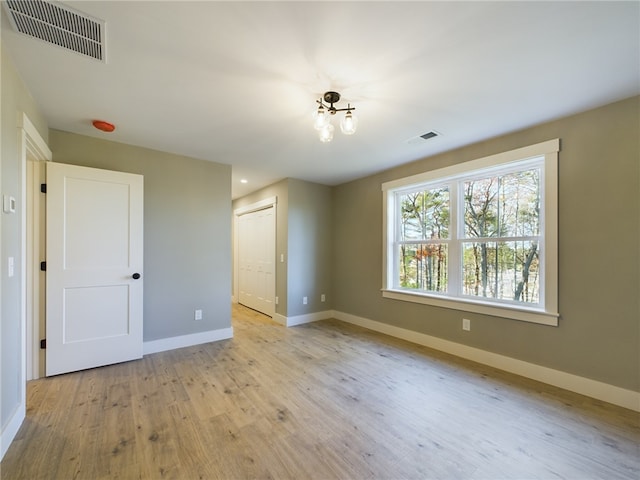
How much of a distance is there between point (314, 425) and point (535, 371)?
2.15 metres

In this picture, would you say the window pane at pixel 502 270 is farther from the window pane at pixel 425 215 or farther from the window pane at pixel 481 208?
the window pane at pixel 425 215

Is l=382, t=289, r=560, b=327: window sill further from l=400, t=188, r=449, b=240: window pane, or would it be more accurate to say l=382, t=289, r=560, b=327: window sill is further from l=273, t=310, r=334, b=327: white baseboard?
l=273, t=310, r=334, b=327: white baseboard

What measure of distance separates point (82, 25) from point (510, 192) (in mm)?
3627

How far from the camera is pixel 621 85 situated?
2000 millimetres

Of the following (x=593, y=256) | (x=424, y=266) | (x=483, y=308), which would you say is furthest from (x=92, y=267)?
(x=593, y=256)

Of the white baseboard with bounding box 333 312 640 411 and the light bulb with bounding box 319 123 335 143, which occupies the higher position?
the light bulb with bounding box 319 123 335 143

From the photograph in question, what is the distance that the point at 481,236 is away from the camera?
Result: 3.13 metres

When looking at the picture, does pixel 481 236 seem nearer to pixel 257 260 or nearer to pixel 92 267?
Result: pixel 257 260

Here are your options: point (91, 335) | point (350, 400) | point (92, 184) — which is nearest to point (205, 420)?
point (350, 400)

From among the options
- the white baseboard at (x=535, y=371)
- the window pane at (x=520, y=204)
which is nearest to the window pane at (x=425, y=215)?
the window pane at (x=520, y=204)

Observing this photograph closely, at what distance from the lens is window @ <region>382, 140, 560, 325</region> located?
2.63 metres

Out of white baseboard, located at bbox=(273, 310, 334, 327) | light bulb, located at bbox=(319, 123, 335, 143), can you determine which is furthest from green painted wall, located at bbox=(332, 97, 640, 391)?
white baseboard, located at bbox=(273, 310, 334, 327)

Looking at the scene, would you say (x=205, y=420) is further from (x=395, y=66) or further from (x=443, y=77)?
(x=443, y=77)

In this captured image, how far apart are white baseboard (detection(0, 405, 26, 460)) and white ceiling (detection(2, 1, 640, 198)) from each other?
2242 mm
